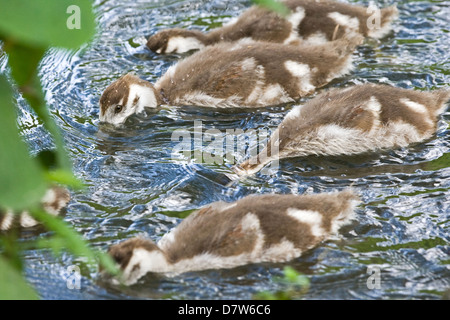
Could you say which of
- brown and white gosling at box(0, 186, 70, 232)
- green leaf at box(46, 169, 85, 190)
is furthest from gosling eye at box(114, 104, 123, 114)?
green leaf at box(46, 169, 85, 190)

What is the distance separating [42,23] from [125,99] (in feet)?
13.9

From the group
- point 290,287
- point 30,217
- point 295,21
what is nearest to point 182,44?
point 295,21

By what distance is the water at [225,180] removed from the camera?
125 inches

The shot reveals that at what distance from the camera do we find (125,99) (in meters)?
4.93

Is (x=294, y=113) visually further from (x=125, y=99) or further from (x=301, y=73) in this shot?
(x=125, y=99)

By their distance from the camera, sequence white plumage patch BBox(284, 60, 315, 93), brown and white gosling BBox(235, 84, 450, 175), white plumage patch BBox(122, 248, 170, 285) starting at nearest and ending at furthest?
white plumage patch BBox(122, 248, 170, 285) < brown and white gosling BBox(235, 84, 450, 175) < white plumage patch BBox(284, 60, 315, 93)

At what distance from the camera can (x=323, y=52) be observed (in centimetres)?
525

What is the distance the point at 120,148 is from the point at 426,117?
1959 millimetres

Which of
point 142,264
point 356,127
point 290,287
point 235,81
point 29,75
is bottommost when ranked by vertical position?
point 290,287

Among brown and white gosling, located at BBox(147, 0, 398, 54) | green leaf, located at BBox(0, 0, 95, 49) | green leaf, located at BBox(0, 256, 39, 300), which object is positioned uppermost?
green leaf, located at BBox(0, 0, 95, 49)

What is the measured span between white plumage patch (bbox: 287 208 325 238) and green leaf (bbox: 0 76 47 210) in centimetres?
269

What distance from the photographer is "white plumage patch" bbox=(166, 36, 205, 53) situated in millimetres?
5762

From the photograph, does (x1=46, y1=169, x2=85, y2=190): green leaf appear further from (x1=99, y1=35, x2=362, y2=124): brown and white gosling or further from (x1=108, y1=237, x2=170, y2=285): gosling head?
(x1=99, y1=35, x2=362, y2=124): brown and white gosling

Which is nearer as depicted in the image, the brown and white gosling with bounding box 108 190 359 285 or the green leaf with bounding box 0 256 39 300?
the green leaf with bounding box 0 256 39 300
